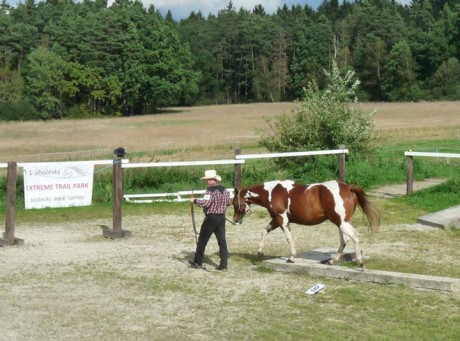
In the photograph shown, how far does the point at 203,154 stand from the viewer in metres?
33.4

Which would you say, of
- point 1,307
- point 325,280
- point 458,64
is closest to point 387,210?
point 325,280

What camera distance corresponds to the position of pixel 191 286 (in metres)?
9.63

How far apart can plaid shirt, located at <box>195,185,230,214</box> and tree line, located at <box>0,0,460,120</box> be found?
69425 millimetres

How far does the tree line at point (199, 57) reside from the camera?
294 feet

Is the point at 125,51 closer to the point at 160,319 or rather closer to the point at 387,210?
the point at 387,210

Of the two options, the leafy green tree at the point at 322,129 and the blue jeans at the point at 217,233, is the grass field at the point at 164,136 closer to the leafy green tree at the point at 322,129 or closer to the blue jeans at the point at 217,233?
the leafy green tree at the point at 322,129

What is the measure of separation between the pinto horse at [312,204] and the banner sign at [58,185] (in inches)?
258

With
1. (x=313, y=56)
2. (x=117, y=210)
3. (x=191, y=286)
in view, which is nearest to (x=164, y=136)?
(x=117, y=210)

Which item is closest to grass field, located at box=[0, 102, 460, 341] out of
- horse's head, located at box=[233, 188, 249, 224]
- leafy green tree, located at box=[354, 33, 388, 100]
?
horse's head, located at box=[233, 188, 249, 224]

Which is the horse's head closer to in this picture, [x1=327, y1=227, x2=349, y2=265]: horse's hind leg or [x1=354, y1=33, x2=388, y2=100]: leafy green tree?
[x1=327, y1=227, x2=349, y2=265]: horse's hind leg

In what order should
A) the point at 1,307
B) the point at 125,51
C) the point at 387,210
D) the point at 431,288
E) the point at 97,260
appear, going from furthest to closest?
the point at 125,51
the point at 387,210
the point at 97,260
the point at 431,288
the point at 1,307

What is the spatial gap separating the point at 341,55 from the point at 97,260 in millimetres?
113862

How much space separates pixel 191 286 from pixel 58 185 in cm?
821

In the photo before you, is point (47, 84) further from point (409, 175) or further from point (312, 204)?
point (312, 204)
